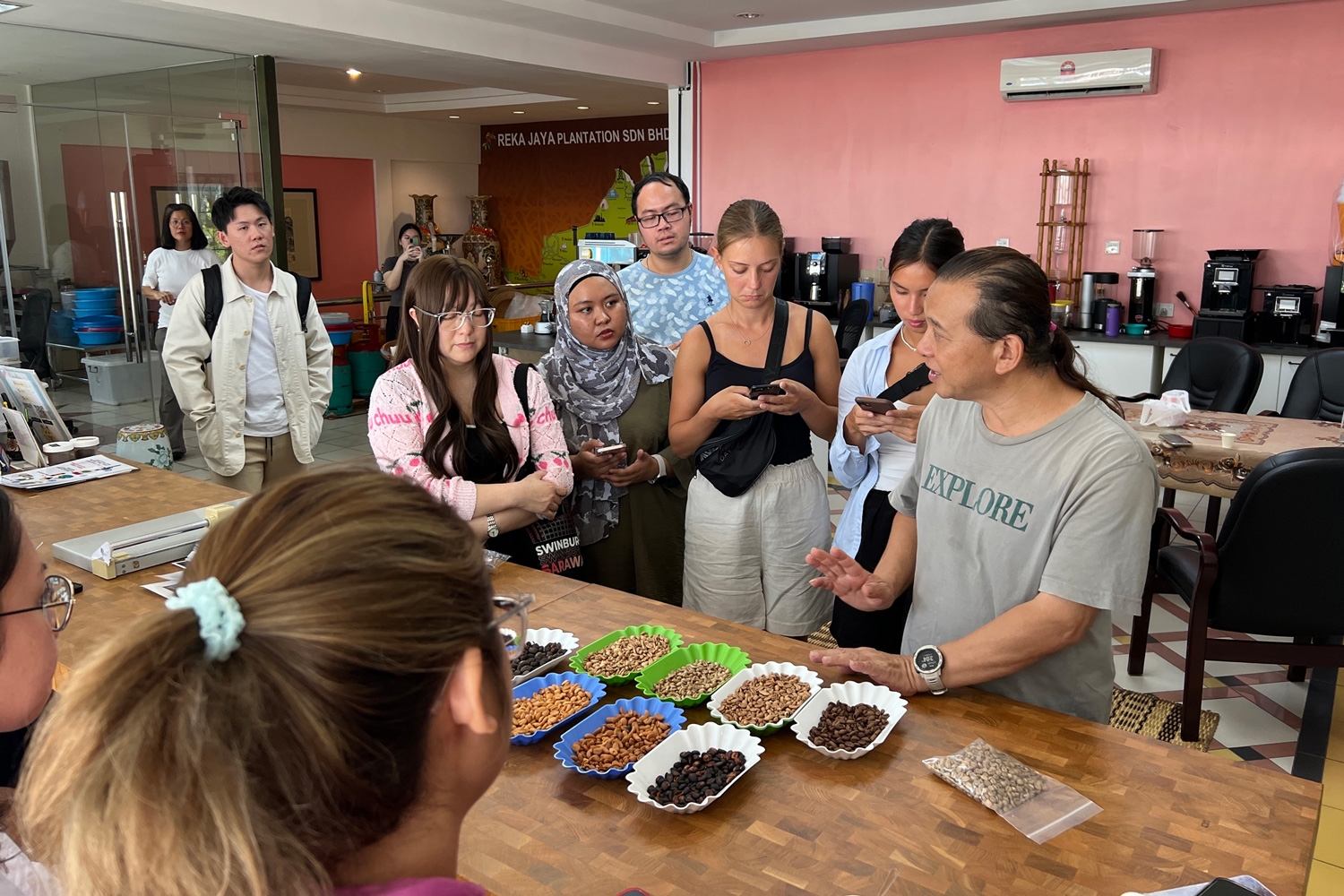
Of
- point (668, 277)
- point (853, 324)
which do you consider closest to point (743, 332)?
point (668, 277)

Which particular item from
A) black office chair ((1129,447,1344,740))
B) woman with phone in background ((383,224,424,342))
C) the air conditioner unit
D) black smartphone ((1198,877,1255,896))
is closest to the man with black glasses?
black office chair ((1129,447,1344,740))

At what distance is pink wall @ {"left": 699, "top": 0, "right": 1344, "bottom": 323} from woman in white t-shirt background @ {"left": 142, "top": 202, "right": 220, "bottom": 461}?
183 inches

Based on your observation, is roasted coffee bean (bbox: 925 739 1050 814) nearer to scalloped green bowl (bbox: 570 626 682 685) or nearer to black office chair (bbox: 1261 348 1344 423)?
scalloped green bowl (bbox: 570 626 682 685)

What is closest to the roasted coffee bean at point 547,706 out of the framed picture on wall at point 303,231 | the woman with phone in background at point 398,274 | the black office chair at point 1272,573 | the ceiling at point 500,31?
the black office chair at point 1272,573

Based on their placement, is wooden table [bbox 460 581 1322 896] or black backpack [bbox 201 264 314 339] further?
black backpack [bbox 201 264 314 339]

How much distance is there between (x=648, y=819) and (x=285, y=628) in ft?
2.98

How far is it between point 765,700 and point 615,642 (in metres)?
0.43

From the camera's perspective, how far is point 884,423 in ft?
8.01

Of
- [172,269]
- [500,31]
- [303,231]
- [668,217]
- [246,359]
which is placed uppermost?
[500,31]

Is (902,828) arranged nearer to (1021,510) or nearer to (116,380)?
(1021,510)

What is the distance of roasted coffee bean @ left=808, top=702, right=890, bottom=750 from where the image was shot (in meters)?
1.65

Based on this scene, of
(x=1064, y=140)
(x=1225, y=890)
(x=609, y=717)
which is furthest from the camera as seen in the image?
(x=1064, y=140)

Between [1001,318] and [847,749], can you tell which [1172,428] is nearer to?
[1001,318]

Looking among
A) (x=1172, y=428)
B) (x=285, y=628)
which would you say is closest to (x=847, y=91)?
(x=1172, y=428)
